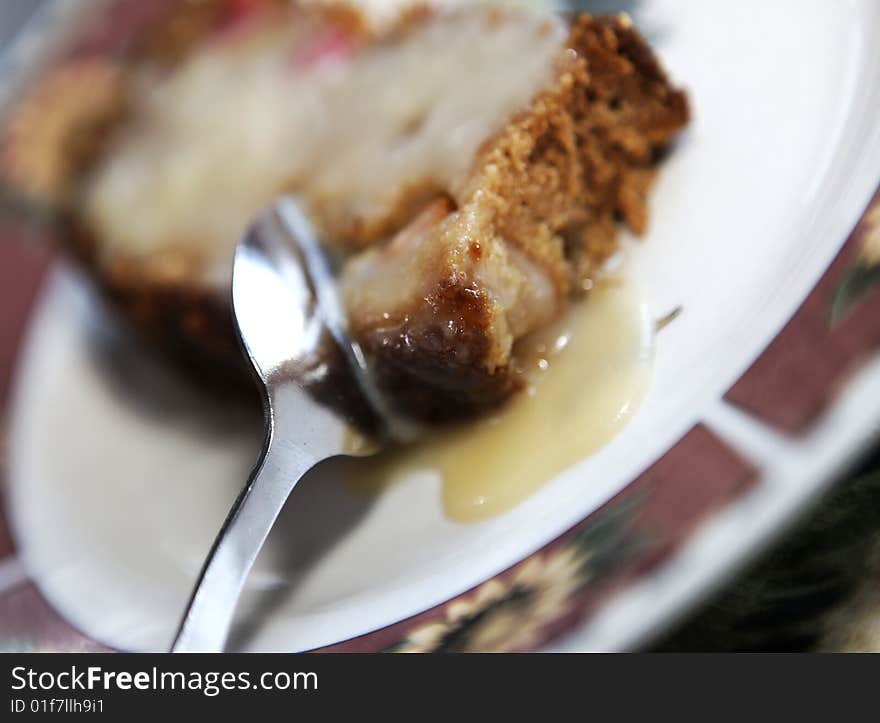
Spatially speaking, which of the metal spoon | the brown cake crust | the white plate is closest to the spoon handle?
the metal spoon

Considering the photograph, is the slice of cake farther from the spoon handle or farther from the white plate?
the spoon handle

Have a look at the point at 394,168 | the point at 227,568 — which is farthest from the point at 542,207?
the point at 227,568

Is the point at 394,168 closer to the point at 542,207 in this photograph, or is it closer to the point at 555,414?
the point at 542,207

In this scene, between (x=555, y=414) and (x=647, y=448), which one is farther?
(x=555, y=414)

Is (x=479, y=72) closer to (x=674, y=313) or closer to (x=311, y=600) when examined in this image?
(x=674, y=313)

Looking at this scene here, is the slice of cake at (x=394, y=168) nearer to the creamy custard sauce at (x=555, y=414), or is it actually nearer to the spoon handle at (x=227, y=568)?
the creamy custard sauce at (x=555, y=414)

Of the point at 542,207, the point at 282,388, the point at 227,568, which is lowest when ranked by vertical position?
the point at 227,568
